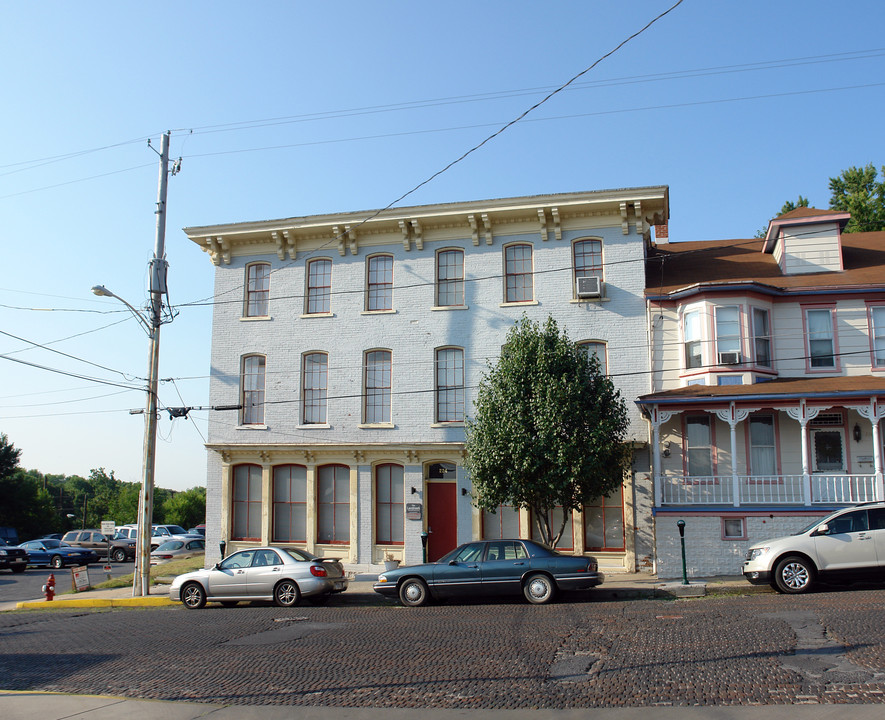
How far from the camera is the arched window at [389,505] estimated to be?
2214 cm

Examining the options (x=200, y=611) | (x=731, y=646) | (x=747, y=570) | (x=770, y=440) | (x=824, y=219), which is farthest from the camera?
(x=824, y=219)

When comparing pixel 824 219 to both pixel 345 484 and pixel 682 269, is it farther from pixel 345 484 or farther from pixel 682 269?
pixel 345 484

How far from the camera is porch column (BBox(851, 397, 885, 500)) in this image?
17.5 meters

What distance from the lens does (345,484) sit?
2275cm

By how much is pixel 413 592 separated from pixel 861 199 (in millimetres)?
28995

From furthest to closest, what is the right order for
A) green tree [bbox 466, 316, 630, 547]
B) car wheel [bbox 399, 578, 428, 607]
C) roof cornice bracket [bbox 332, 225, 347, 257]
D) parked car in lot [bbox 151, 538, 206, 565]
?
parked car in lot [bbox 151, 538, 206, 565] → roof cornice bracket [bbox 332, 225, 347, 257] → green tree [bbox 466, 316, 630, 547] → car wheel [bbox 399, 578, 428, 607]

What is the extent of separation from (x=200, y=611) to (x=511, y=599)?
6759mm

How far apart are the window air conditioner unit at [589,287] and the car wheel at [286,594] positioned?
35.9ft

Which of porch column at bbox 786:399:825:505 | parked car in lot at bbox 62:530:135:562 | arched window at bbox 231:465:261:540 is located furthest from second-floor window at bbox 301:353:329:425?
parked car in lot at bbox 62:530:135:562

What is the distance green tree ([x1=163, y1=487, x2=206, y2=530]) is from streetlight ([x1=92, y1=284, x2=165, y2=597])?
42501 mm

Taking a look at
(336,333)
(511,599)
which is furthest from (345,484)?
(511,599)

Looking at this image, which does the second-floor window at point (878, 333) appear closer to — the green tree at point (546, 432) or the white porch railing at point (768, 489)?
the white porch railing at point (768, 489)

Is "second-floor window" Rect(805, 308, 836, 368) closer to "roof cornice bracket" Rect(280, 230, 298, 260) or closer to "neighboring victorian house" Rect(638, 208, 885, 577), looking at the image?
"neighboring victorian house" Rect(638, 208, 885, 577)

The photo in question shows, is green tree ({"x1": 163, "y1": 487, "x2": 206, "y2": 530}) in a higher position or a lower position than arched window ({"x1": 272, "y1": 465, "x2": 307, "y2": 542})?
lower
